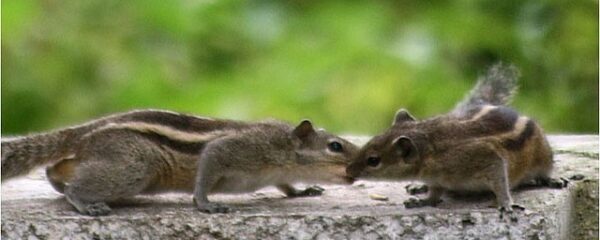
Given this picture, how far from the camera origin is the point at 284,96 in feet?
21.6

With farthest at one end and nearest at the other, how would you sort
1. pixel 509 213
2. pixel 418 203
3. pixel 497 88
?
pixel 497 88 → pixel 418 203 → pixel 509 213

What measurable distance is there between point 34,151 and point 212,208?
1.68 feet

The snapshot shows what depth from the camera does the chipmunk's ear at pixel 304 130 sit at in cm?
529

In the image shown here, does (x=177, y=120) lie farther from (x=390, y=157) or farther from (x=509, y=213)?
(x=509, y=213)

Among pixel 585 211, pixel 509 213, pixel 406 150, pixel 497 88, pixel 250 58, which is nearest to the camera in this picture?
pixel 509 213

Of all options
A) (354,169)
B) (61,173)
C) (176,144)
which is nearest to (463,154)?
(354,169)

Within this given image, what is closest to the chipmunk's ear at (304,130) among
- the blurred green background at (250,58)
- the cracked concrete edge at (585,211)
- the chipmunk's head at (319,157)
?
the chipmunk's head at (319,157)

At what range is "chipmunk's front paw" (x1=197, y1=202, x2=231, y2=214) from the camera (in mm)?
5070

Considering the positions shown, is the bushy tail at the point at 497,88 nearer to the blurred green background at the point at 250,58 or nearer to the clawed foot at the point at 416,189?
the clawed foot at the point at 416,189

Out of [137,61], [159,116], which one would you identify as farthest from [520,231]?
[137,61]

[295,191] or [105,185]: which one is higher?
[295,191]

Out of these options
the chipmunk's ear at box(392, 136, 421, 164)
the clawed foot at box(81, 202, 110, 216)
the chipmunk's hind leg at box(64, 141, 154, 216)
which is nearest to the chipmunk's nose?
the chipmunk's ear at box(392, 136, 421, 164)

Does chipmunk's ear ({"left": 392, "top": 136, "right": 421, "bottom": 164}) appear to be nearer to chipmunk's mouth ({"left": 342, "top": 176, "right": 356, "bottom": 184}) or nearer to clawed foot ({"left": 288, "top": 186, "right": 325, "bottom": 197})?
chipmunk's mouth ({"left": 342, "top": 176, "right": 356, "bottom": 184})

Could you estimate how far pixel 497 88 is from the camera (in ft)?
19.4
